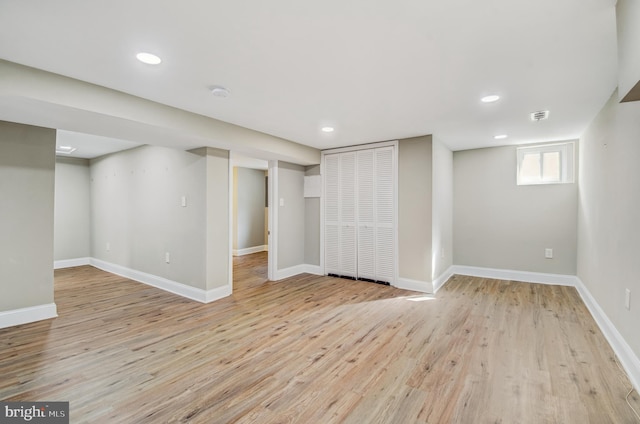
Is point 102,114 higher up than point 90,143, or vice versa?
point 90,143

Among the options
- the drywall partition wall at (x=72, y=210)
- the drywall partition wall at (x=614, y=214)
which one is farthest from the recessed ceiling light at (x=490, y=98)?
the drywall partition wall at (x=72, y=210)

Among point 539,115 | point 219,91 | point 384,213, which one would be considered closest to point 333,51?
point 219,91

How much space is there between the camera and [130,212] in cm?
512

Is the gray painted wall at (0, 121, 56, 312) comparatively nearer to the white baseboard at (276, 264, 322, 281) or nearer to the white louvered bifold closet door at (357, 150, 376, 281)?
the white baseboard at (276, 264, 322, 281)

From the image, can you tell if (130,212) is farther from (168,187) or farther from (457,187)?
(457,187)

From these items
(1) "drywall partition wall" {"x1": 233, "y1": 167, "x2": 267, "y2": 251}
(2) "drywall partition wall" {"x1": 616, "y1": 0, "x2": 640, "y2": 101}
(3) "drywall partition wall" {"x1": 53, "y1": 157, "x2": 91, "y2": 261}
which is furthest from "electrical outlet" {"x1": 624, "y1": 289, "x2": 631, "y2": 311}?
(3) "drywall partition wall" {"x1": 53, "y1": 157, "x2": 91, "y2": 261}

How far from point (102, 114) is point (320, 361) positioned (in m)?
2.81

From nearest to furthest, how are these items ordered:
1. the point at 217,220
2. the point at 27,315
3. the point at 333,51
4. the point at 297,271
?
the point at 333,51
the point at 27,315
the point at 217,220
the point at 297,271

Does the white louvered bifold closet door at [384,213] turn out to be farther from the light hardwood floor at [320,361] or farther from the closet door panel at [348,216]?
the light hardwood floor at [320,361]

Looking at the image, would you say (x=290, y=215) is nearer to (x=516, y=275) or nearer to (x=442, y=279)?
(x=442, y=279)

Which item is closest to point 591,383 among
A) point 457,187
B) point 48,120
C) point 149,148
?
point 457,187

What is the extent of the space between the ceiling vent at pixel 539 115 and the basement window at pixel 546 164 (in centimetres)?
165

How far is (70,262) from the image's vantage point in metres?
6.08

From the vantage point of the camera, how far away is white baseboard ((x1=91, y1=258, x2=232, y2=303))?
156 inches
